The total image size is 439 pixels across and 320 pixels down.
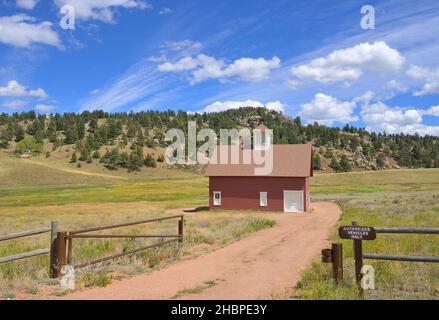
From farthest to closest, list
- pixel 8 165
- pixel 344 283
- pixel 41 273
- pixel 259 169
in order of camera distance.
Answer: pixel 8 165 < pixel 259 169 < pixel 41 273 < pixel 344 283

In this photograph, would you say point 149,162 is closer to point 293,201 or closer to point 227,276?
point 293,201

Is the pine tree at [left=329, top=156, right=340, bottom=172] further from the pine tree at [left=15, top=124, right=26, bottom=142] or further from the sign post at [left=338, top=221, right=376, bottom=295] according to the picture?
the sign post at [left=338, top=221, right=376, bottom=295]

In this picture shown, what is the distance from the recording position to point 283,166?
41.2 meters

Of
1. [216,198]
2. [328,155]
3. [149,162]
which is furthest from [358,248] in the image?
[328,155]

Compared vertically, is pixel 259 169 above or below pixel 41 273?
above

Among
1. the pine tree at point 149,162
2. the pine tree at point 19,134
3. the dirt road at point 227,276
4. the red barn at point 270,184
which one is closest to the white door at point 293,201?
the red barn at point 270,184

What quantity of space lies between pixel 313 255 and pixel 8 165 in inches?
4174

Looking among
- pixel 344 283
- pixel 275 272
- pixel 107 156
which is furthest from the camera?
pixel 107 156

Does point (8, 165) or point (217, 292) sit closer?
point (217, 292)

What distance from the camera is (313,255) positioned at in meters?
13.5

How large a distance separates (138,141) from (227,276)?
142 m

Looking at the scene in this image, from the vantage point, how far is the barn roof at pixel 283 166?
132 feet
